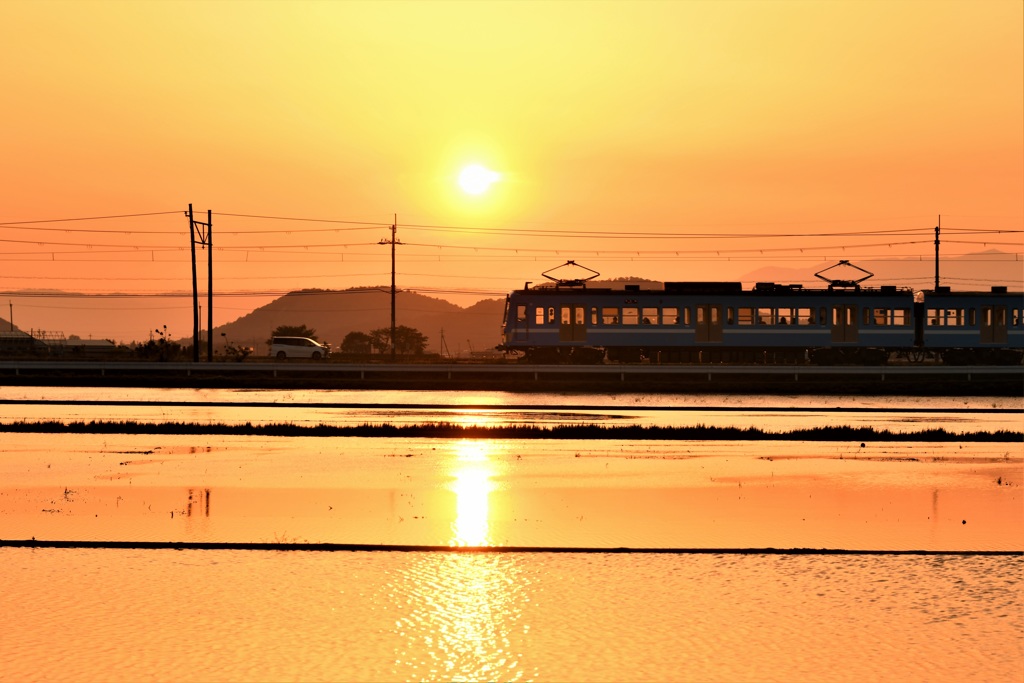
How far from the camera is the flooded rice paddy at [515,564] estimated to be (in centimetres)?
679

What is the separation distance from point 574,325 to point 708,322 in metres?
6.74

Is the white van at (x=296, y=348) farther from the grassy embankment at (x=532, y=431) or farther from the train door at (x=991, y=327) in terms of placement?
the grassy embankment at (x=532, y=431)

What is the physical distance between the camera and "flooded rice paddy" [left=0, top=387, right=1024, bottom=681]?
22.3 ft

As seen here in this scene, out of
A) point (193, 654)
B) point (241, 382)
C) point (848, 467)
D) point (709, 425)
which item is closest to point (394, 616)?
point (193, 654)

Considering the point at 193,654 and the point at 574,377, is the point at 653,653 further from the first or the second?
the point at 574,377

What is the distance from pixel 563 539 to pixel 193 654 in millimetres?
4958

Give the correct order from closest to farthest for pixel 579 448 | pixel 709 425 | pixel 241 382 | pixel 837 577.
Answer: pixel 837 577, pixel 579 448, pixel 709 425, pixel 241 382

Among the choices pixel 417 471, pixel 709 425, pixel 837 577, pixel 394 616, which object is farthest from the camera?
pixel 709 425

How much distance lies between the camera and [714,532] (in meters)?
11.6

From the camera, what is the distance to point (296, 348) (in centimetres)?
6850

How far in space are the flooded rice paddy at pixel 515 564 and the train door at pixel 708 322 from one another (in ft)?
112

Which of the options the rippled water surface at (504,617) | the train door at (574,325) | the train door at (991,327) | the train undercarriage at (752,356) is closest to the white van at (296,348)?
the train undercarriage at (752,356)

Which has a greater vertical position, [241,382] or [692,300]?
[692,300]

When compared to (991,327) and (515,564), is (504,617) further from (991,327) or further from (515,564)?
(991,327)
